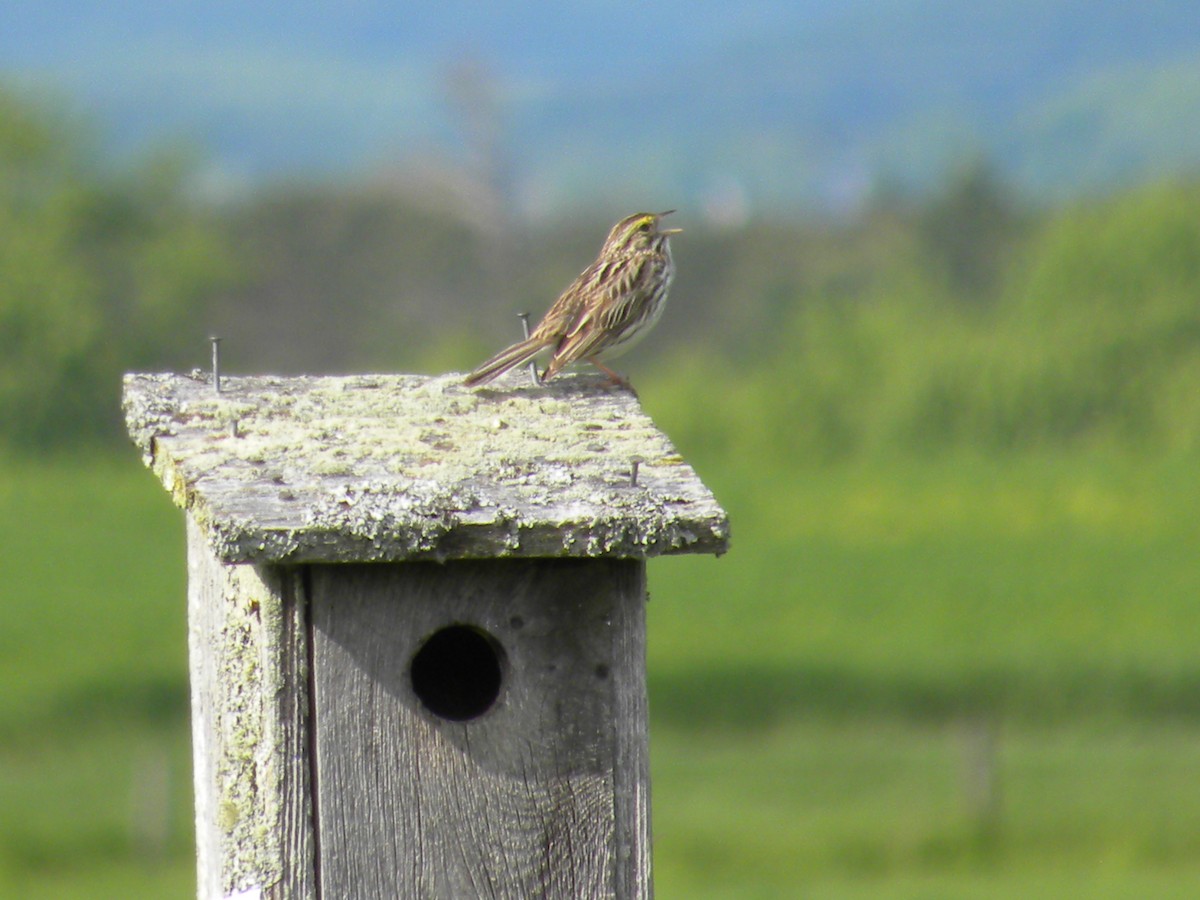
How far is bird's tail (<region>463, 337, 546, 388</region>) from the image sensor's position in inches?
191

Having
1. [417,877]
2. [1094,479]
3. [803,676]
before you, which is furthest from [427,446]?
[1094,479]

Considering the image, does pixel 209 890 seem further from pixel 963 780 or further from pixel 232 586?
pixel 963 780

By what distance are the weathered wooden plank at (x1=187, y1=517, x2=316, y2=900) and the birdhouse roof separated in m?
0.23

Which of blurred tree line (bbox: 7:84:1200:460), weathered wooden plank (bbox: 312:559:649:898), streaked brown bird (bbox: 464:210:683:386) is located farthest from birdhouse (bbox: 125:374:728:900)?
blurred tree line (bbox: 7:84:1200:460)

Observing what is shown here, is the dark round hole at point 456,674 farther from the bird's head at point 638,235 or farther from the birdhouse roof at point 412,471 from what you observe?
the bird's head at point 638,235

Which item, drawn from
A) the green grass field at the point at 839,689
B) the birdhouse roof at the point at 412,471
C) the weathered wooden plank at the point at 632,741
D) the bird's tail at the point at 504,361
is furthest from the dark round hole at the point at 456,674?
the green grass field at the point at 839,689

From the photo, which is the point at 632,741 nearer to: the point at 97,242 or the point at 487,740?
the point at 487,740

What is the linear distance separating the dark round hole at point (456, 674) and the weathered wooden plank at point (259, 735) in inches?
13.0

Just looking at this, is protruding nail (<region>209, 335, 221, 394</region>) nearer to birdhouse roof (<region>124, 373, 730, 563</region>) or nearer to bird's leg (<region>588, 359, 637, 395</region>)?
birdhouse roof (<region>124, 373, 730, 563</region>)

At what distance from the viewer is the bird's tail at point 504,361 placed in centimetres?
485

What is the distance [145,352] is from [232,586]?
40812 millimetres

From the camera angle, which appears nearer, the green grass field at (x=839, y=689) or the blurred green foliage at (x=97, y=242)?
the green grass field at (x=839, y=689)

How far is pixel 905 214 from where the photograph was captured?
8131cm

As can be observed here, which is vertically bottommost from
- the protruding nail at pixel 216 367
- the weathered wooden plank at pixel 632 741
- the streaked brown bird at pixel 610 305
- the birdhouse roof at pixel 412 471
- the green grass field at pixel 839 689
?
the weathered wooden plank at pixel 632 741
